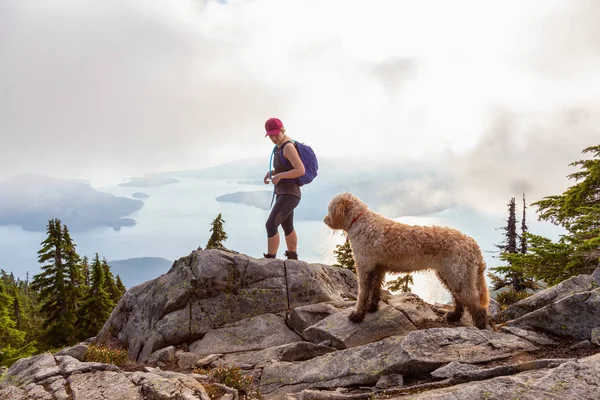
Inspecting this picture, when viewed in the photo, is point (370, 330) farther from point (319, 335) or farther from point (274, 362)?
point (274, 362)

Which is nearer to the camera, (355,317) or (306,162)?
(355,317)

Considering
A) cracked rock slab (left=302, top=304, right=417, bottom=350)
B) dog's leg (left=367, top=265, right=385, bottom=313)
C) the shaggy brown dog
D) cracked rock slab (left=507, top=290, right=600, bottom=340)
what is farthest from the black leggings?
cracked rock slab (left=507, top=290, right=600, bottom=340)

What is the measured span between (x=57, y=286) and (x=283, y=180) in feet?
99.3

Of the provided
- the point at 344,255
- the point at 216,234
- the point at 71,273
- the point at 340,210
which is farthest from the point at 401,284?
the point at 71,273

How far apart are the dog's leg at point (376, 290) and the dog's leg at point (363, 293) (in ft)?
0.33

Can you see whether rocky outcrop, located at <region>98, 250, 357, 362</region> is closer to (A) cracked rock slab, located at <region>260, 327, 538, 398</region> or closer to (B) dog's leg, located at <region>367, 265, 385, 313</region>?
(B) dog's leg, located at <region>367, 265, 385, 313</region>

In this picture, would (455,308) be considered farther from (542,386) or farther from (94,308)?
(94,308)

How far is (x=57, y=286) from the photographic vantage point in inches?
1288

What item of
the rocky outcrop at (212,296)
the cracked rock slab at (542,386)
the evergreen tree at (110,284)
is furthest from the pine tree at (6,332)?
the cracked rock slab at (542,386)

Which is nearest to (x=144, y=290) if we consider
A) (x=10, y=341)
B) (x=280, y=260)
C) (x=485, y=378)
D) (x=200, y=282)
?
A: (x=200, y=282)

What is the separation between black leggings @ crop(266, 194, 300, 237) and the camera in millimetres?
11086

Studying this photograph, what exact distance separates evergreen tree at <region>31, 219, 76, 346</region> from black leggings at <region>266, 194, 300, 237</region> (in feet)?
87.3

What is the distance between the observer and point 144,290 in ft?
42.9

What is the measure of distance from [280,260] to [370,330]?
443 centimetres
